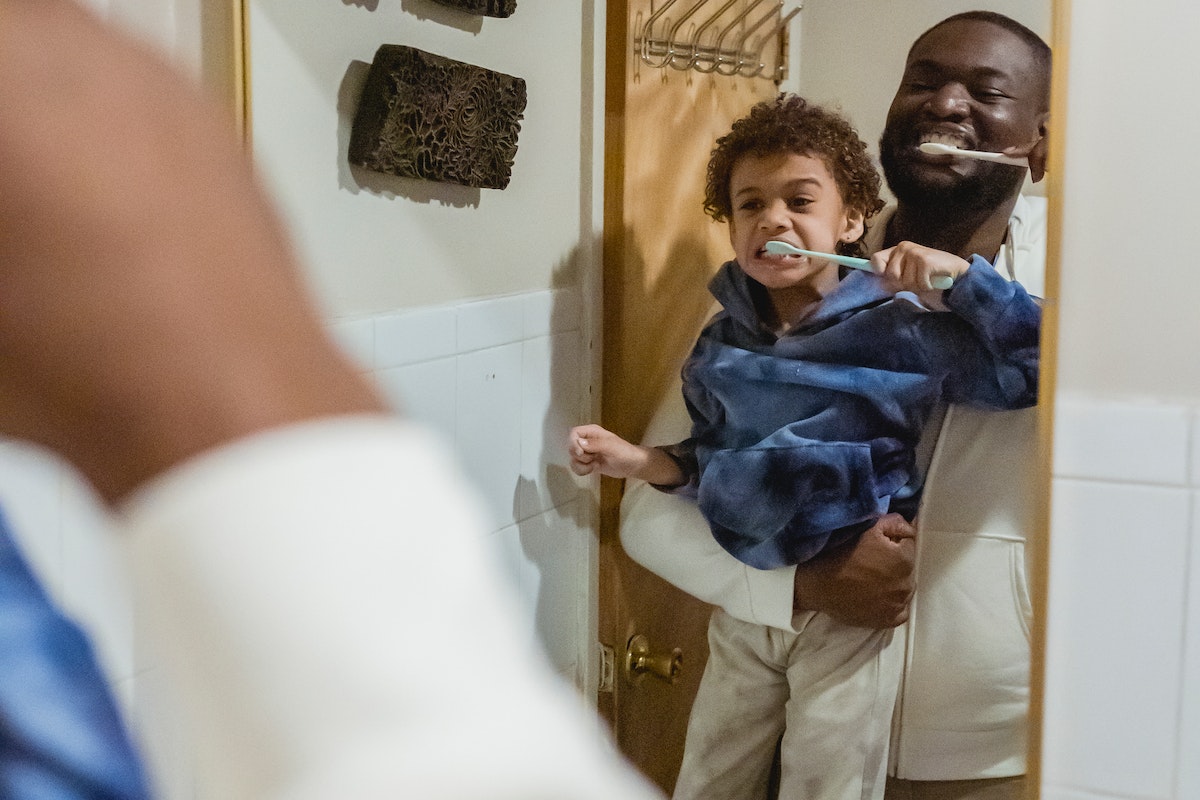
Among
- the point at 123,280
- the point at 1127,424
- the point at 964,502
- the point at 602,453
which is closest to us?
the point at 123,280

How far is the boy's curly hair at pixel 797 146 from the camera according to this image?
840mm

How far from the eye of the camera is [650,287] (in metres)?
1.01

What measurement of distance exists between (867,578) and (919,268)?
0.78 ft

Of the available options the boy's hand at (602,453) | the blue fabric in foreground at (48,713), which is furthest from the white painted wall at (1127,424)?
the blue fabric in foreground at (48,713)

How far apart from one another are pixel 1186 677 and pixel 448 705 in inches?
28.6

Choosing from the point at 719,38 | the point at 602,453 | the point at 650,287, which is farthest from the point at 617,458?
the point at 719,38

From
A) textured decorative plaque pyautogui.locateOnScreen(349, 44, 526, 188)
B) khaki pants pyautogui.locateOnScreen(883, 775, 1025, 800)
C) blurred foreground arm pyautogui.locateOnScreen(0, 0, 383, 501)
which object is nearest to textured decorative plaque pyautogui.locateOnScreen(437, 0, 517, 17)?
textured decorative plaque pyautogui.locateOnScreen(349, 44, 526, 188)

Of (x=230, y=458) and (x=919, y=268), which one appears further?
(x=919, y=268)

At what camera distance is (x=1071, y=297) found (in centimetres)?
72

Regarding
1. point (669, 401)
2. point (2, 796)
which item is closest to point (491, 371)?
point (669, 401)

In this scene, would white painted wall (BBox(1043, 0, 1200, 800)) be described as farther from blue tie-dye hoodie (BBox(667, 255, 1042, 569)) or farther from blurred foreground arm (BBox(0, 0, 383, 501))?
blurred foreground arm (BBox(0, 0, 383, 501))

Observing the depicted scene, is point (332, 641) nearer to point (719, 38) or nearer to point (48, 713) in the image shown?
point (48, 713)

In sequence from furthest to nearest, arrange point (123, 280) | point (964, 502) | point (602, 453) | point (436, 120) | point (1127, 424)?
point (602, 453) → point (436, 120) → point (964, 502) → point (1127, 424) → point (123, 280)

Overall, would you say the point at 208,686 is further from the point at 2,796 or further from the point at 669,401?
the point at 669,401
